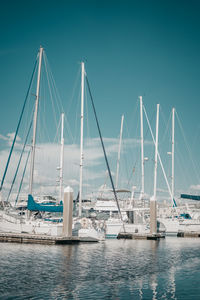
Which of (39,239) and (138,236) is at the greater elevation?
(39,239)

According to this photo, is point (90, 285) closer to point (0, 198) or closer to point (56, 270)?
point (56, 270)

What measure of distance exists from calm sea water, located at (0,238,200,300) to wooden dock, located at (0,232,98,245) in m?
7.00

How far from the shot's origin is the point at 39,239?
107ft

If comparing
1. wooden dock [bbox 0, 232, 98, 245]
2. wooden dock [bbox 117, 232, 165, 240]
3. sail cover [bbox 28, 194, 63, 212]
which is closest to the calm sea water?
wooden dock [bbox 0, 232, 98, 245]

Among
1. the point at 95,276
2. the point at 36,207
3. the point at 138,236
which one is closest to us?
the point at 95,276

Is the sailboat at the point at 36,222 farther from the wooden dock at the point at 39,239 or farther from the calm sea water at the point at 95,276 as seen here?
the calm sea water at the point at 95,276

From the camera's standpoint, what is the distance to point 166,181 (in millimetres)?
54125

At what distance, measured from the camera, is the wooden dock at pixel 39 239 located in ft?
104

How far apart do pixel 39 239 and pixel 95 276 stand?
17.2m

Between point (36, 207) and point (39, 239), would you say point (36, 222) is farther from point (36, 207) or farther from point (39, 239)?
point (39, 239)

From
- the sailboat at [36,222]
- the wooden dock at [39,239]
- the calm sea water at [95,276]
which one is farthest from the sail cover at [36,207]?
the calm sea water at [95,276]

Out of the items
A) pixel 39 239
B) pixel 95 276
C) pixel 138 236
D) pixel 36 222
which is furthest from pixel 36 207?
pixel 95 276

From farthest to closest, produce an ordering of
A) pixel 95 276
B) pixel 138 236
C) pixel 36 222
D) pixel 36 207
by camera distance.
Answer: pixel 138 236 → pixel 36 222 → pixel 36 207 → pixel 95 276

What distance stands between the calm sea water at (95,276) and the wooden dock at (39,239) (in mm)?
7001
